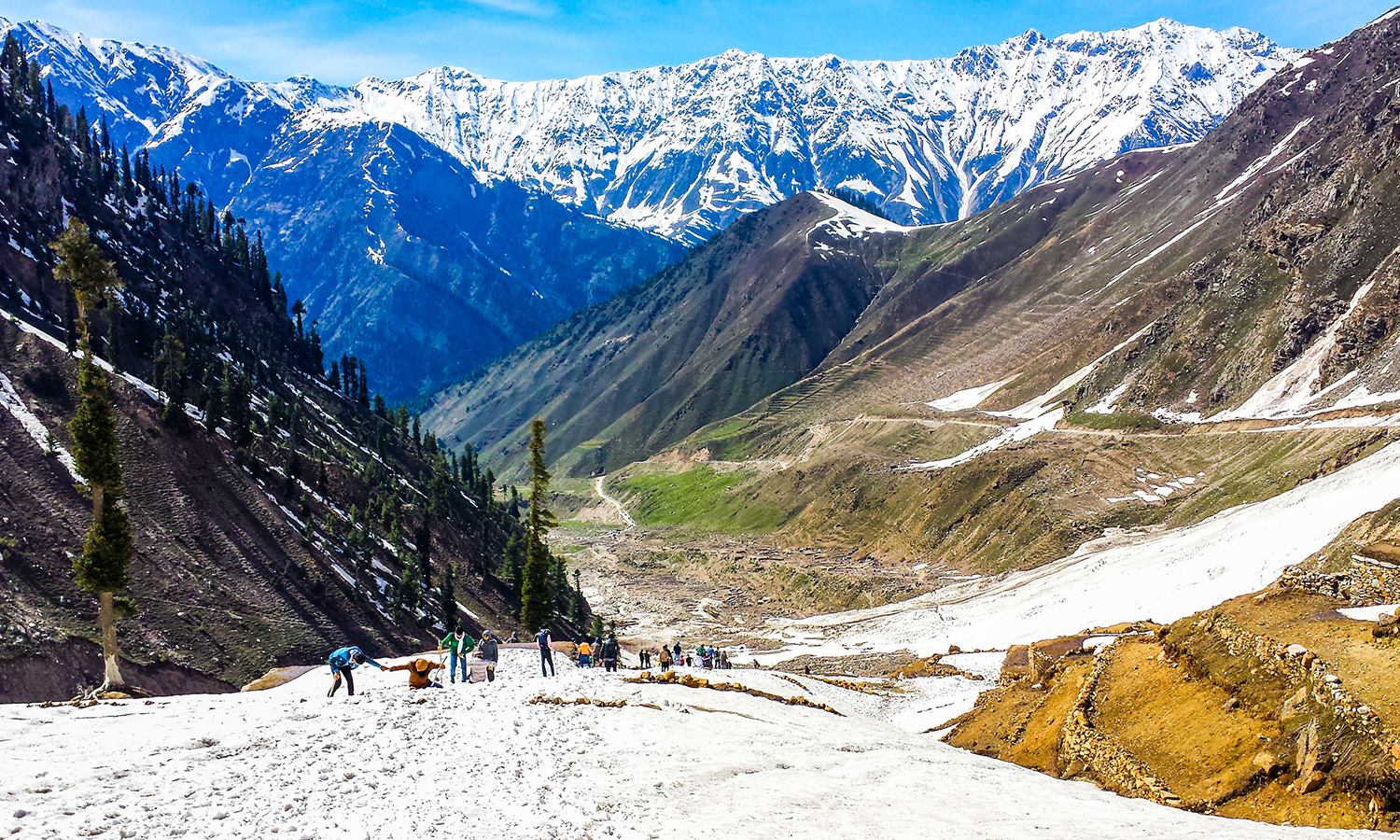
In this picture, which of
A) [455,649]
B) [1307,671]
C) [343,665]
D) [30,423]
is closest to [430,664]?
[455,649]

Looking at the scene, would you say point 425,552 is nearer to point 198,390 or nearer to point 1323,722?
point 198,390

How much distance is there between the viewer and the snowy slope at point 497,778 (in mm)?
21438

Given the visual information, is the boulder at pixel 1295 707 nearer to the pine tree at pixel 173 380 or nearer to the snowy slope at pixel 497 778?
the snowy slope at pixel 497 778

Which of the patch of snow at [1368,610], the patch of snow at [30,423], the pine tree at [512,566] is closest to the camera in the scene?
the patch of snow at [1368,610]

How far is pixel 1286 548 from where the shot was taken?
78.7 metres

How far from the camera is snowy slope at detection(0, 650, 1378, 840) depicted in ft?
70.3

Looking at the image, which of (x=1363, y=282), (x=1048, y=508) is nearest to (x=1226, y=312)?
(x=1363, y=282)

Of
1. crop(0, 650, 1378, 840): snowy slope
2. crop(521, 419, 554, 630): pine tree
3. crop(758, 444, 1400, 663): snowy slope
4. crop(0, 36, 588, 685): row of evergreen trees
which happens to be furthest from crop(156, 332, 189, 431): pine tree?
crop(758, 444, 1400, 663): snowy slope

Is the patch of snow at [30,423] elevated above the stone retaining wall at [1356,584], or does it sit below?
above

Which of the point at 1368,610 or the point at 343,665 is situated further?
the point at 343,665

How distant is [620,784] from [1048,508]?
401 feet

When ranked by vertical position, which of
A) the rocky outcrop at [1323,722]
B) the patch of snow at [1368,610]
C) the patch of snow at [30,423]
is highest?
the patch of snow at [30,423]

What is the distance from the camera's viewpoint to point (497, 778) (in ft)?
81.4

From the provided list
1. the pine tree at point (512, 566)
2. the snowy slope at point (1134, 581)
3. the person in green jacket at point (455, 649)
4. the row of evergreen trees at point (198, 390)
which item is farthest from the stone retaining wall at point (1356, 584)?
the pine tree at point (512, 566)
